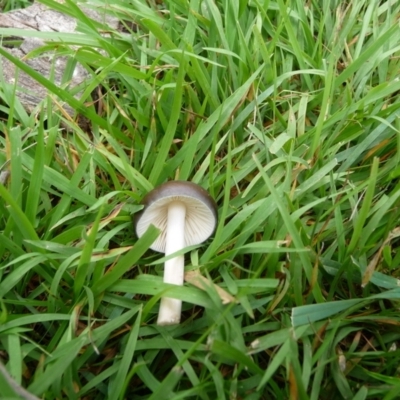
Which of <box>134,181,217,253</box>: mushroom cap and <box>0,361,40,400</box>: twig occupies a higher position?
<box>134,181,217,253</box>: mushroom cap

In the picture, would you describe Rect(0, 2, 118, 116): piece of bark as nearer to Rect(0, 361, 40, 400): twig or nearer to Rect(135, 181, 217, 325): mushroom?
Rect(135, 181, 217, 325): mushroom

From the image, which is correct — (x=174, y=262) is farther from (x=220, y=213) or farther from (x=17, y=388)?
(x=17, y=388)

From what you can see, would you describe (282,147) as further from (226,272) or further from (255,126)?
(226,272)

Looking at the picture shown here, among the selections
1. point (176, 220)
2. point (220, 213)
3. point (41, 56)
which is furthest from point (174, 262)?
point (41, 56)

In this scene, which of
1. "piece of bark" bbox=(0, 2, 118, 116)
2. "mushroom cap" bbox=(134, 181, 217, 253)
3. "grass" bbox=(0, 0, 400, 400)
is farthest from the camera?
"piece of bark" bbox=(0, 2, 118, 116)

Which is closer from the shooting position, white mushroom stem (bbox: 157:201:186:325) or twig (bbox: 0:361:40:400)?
twig (bbox: 0:361:40:400)

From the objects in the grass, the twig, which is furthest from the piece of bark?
the twig

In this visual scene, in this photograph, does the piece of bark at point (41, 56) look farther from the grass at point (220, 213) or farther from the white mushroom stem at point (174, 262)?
the white mushroom stem at point (174, 262)

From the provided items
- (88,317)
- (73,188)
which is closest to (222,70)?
(73,188)
